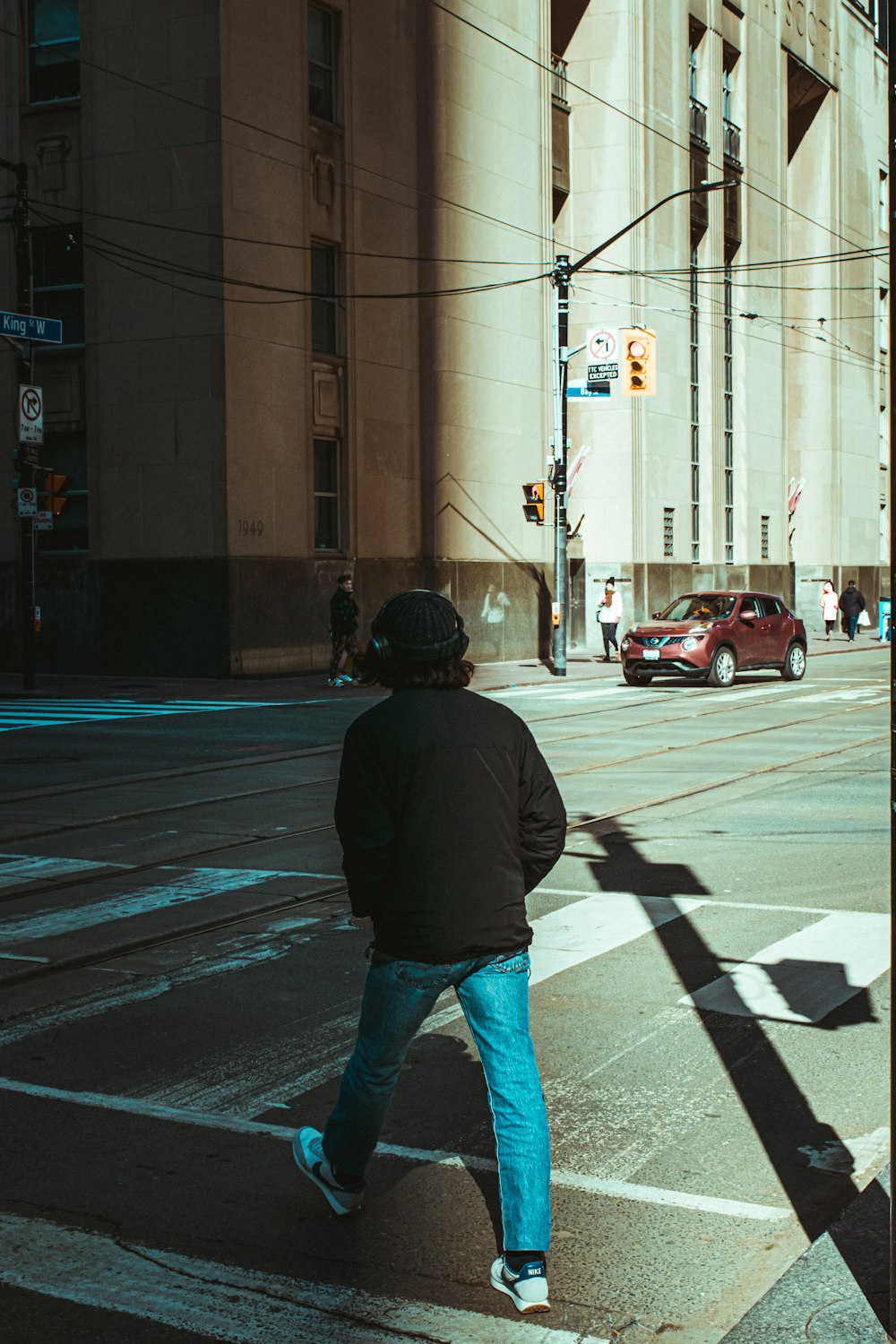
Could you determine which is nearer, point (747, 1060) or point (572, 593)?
point (747, 1060)

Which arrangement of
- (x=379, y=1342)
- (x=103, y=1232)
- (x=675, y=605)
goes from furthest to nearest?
(x=675, y=605) < (x=103, y=1232) < (x=379, y=1342)

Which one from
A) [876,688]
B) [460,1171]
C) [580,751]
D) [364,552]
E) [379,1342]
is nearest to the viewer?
[379,1342]

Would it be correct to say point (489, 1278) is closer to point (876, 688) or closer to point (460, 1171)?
point (460, 1171)

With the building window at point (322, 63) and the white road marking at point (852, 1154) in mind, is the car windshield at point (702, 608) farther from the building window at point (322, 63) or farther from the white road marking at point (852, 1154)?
the white road marking at point (852, 1154)

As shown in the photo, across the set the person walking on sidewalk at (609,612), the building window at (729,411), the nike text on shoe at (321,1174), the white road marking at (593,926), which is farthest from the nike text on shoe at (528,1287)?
the building window at (729,411)

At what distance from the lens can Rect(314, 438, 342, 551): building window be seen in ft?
101

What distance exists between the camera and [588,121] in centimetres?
4003

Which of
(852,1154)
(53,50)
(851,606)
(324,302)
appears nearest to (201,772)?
(852,1154)

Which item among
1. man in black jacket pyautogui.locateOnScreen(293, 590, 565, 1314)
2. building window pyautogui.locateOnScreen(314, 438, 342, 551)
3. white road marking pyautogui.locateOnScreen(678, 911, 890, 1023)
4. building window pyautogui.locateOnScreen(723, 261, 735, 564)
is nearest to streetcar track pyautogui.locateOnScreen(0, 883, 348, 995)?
white road marking pyautogui.locateOnScreen(678, 911, 890, 1023)

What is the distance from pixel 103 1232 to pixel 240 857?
20.0 feet

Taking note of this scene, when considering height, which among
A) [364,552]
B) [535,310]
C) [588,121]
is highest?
[588,121]

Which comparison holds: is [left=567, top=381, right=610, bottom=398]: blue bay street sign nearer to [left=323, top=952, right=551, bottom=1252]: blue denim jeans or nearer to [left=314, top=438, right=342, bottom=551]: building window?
[left=314, top=438, right=342, bottom=551]: building window

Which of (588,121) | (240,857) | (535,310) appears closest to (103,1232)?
(240,857)

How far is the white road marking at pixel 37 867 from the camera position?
9609 millimetres
